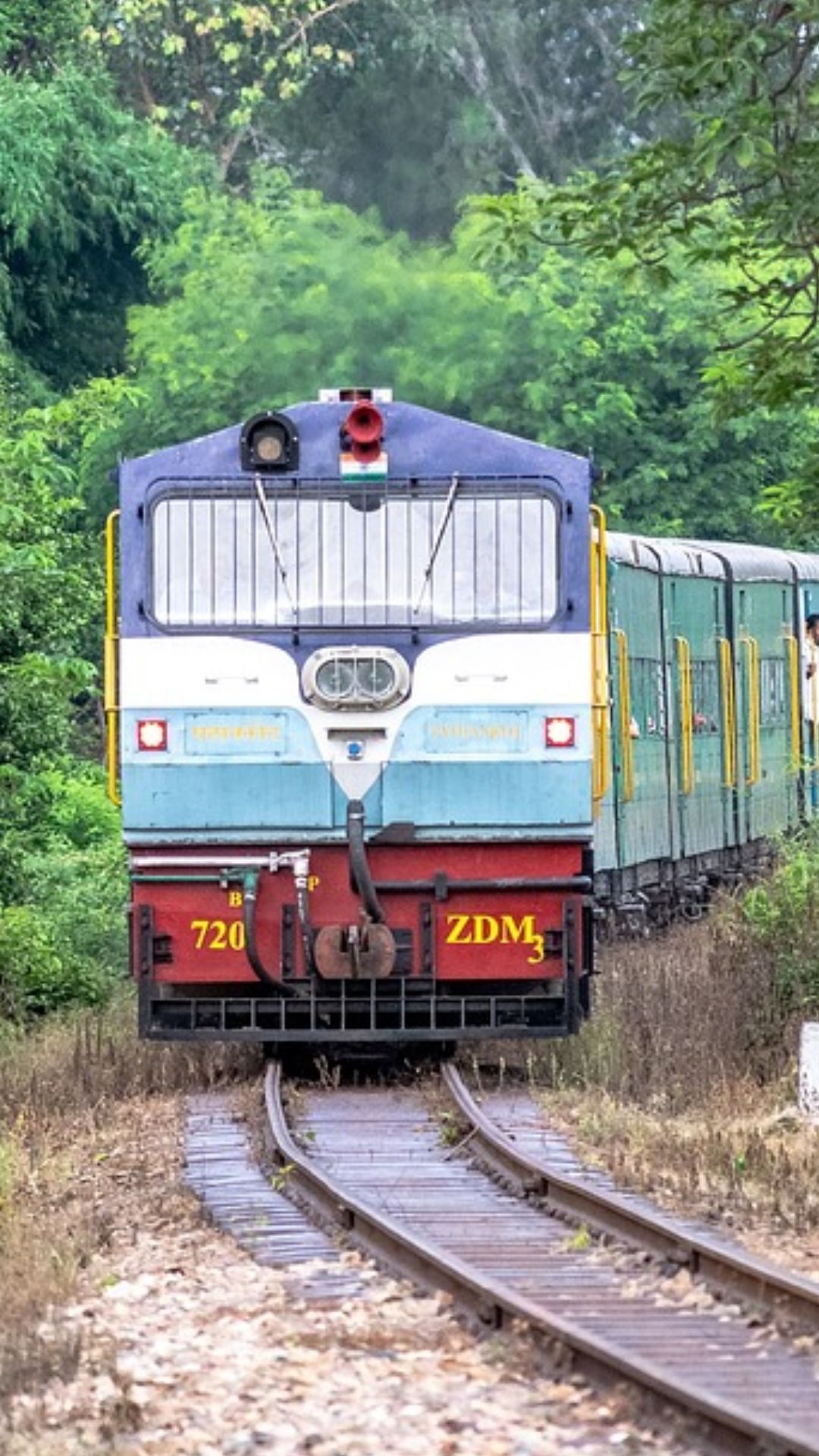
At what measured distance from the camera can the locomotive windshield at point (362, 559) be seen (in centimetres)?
1423

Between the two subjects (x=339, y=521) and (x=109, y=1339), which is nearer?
(x=109, y=1339)

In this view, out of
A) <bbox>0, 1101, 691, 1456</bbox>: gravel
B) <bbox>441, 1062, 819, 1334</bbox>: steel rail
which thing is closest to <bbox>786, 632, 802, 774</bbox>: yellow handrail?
<bbox>441, 1062, 819, 1334</bbox>: steel rail

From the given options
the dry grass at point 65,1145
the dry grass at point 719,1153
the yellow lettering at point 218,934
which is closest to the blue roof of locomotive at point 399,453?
the yellow lettering at point 218,934

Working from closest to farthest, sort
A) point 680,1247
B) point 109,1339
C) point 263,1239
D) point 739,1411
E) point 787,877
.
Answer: point 739,1411 → point 109,1339 → point 680,1247 → point 263,1239 → point 787,877

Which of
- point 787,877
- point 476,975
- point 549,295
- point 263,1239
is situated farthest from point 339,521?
point 549,295

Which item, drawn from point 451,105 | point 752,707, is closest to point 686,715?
point 752,707

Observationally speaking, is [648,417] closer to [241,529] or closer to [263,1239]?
[241,529]

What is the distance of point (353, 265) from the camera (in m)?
35.6

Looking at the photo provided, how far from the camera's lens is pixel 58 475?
32.3 meters

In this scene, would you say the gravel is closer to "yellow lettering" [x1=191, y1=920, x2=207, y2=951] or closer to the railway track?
the railway track

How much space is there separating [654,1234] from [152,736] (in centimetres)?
514

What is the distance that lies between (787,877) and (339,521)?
335 cm

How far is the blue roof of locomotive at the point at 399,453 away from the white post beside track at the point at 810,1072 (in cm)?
330

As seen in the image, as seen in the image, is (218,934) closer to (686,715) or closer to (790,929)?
(790,929)
